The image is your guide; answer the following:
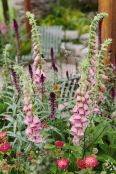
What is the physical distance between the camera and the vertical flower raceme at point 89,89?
462cm

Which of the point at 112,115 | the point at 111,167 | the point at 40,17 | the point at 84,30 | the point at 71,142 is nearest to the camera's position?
the point at 111,167

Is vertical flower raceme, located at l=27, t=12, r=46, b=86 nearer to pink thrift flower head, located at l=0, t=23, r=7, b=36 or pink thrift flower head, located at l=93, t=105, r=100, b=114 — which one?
pink thrift flower head, located at l=93, t=105, r=100, b=114

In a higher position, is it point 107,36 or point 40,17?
point 107,36

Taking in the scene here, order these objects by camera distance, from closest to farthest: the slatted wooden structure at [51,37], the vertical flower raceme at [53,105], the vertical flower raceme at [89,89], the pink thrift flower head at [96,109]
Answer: the vertical flower raceme at [89,89]
the vertical flower raceme at [53,105]
the pink thrift flower head at [96,109]
the slatted wooden structure at [51,37]

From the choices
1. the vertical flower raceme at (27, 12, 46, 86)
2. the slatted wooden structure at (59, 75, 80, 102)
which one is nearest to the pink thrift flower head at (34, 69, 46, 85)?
the vertical flower raceme at (27, 12, 46, 86)

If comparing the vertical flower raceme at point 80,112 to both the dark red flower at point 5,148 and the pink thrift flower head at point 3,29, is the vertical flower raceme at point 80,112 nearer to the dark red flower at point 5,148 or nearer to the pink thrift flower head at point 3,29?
the dark red flower at point 5,148

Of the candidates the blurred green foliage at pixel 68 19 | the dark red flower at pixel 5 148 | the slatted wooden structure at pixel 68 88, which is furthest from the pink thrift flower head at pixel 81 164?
the blurred green foliage at pixel 68 19

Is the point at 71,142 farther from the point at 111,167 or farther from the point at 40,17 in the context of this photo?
the point at 40,17

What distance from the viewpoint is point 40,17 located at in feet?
36.4

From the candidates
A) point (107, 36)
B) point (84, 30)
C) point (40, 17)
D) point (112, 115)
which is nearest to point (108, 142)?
point (112, 115)

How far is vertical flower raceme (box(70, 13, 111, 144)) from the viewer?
15.2 feet

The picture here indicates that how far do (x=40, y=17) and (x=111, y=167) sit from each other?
6.66 meters

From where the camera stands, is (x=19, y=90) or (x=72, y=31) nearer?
(x=19, y=90)

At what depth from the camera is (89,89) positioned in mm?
5020
